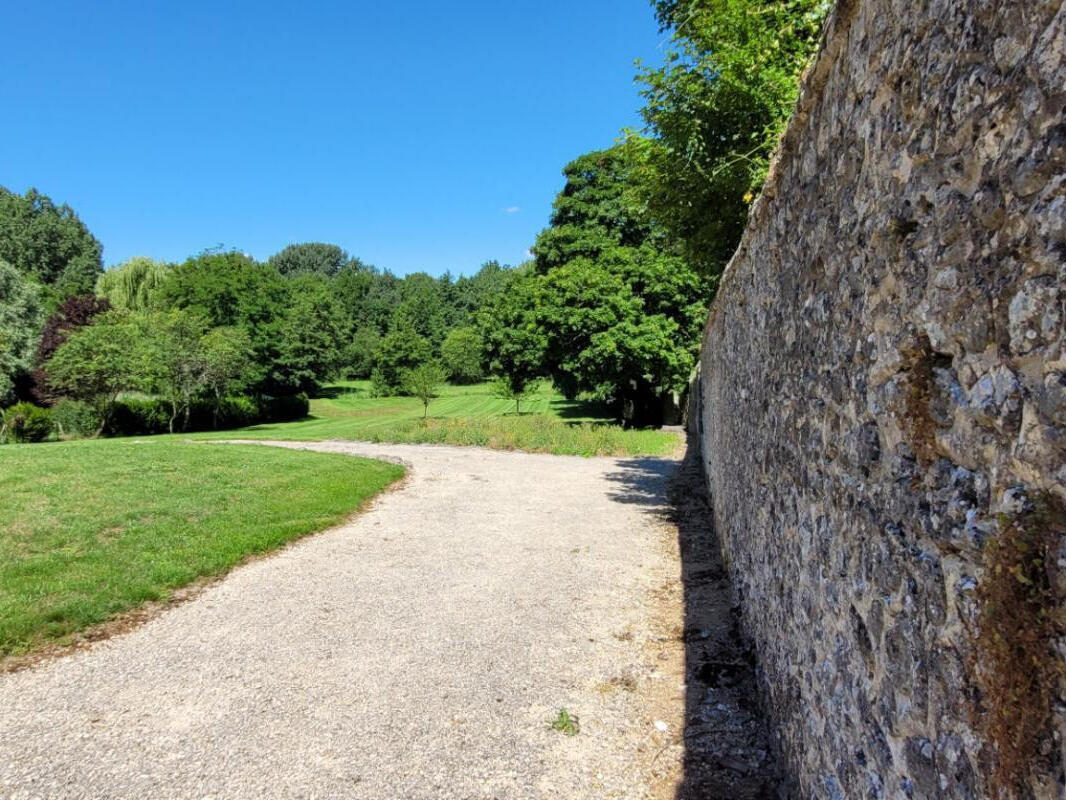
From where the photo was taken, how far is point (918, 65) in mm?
1681

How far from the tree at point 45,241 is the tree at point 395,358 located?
99.7ft

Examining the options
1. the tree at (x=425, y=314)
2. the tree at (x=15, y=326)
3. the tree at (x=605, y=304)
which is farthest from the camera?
the tree at (x=425, y=314)

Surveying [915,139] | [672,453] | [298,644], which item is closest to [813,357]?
[915,139]

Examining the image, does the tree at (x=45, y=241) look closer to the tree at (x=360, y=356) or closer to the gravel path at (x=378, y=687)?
the tree at (x=360, y=356)

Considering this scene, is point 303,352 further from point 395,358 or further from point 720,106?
point 720,106

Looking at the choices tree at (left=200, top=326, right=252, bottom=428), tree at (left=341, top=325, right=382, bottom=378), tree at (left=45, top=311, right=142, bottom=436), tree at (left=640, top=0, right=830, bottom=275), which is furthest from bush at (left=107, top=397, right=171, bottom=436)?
tree at (left=341, top=325, right=382, bottom=378)

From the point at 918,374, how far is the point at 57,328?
125ft

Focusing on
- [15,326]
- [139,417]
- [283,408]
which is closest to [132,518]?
[139,417]

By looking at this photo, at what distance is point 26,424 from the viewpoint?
24078 mm

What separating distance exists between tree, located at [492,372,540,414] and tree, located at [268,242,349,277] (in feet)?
237

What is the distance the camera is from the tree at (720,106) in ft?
23.8

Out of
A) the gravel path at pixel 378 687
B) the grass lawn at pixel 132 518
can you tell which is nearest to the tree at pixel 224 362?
the grass lawn at pixel 132 518

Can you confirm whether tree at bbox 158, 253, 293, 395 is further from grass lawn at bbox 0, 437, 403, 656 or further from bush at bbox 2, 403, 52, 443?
grass lawn at bbox 0, 437, 403, 656

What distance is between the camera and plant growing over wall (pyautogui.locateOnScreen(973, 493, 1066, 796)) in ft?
3.56
